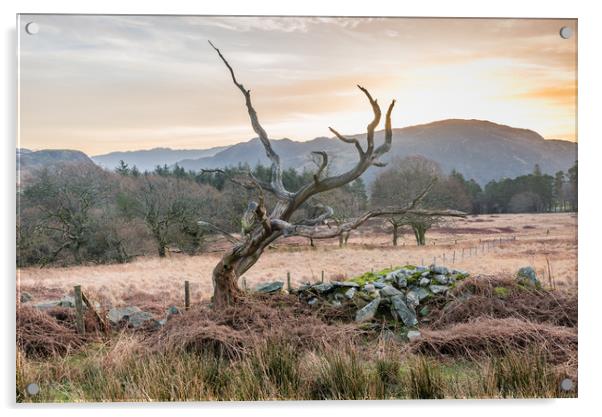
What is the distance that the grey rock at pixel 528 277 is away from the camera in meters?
6.54

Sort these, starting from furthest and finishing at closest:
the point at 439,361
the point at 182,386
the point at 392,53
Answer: the point at 392,53
the point at 439,361
the point at 182,386

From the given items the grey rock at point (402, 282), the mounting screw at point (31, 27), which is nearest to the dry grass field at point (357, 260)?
the grey rock at point (402, 282)

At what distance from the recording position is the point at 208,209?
25.5ft

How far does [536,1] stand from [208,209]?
4.75 metres

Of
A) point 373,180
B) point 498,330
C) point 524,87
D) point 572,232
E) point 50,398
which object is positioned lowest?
point 50,398

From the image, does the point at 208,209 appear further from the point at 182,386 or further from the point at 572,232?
the point at 572,232

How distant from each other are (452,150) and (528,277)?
1.79m

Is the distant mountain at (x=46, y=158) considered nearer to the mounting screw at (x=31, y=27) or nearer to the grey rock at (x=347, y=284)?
the mounting screw at (x=31, y=27)

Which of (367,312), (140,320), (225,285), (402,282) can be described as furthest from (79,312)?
(402,282)

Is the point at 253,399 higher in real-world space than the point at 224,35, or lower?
lower

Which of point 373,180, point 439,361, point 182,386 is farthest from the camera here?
point 373,180

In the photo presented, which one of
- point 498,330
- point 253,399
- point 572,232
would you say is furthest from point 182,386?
point 572,232

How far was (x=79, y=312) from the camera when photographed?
19.3 feet

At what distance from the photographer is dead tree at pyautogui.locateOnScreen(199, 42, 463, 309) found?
17.6 feet
